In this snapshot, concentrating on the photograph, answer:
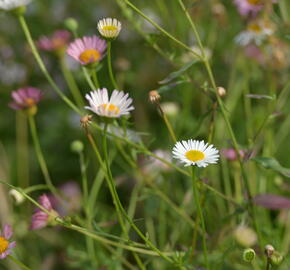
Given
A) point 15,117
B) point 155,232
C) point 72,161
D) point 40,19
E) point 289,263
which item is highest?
point 40,19

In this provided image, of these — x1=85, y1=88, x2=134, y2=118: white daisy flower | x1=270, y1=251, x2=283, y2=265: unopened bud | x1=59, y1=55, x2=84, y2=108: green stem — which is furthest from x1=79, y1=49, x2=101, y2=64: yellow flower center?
x1=270, y1=251, x2=283, y2=265: unopened bud

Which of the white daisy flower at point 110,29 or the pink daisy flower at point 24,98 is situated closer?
the white daisy flower at point 110,29

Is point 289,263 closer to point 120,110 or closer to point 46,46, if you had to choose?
point 120,110

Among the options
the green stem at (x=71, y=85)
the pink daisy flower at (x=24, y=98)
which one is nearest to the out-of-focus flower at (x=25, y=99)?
the pink daisy flower at (x=24, y=98)

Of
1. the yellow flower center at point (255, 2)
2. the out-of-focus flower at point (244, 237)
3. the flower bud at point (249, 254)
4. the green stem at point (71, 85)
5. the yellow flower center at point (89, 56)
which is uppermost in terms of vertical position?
the yellow flower center at point (255, 2)

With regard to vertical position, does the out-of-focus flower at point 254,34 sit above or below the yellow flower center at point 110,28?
above

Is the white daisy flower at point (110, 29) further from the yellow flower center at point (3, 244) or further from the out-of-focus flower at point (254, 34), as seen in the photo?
the out-of-focus flower at point (254, 34)

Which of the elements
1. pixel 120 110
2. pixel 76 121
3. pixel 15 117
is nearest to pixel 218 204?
pixel 120 110

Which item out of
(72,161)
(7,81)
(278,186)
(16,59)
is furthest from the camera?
(16,59)
